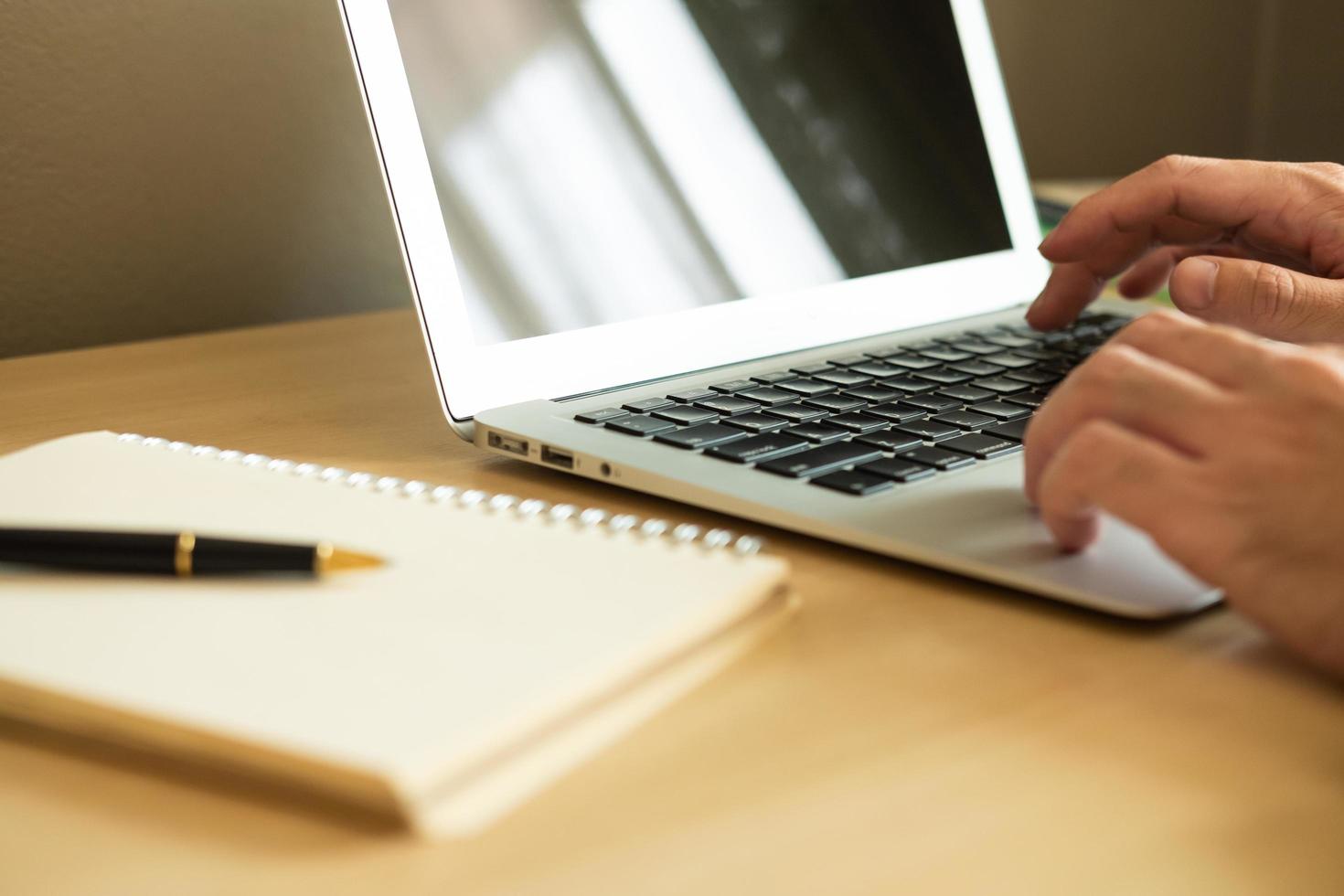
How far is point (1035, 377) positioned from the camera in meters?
0.66

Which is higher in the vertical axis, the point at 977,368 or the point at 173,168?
the point at 173,168

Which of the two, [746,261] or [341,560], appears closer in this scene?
[341,560]

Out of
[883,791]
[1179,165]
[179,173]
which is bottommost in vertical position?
[883,791]

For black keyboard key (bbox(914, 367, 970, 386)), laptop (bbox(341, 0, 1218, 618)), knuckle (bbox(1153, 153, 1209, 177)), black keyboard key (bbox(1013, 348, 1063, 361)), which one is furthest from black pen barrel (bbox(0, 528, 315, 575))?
knuckle (bbox(1153, 153, 1209, 177))

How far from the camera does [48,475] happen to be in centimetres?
47

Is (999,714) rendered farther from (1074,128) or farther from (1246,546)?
(1074,128)

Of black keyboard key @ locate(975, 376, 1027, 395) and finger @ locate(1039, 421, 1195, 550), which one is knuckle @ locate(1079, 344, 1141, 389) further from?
black keyboard key @ locate(975, 376, 1027, 395)

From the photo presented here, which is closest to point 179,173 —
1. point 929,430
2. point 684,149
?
point 684,149

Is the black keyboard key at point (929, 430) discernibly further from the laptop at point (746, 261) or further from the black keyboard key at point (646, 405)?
the black keyboard key at point (646, 405)

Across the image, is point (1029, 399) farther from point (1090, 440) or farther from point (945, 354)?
point (1090, 440)

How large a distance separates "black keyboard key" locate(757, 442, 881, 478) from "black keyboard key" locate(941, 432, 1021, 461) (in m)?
0.04

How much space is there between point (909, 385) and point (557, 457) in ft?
0.68

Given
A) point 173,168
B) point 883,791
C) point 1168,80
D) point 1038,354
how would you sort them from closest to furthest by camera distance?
point 883,791 → point 1038,354 → point 173,168 → point 1168,80

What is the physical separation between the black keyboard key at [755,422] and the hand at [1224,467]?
0.48 ft
